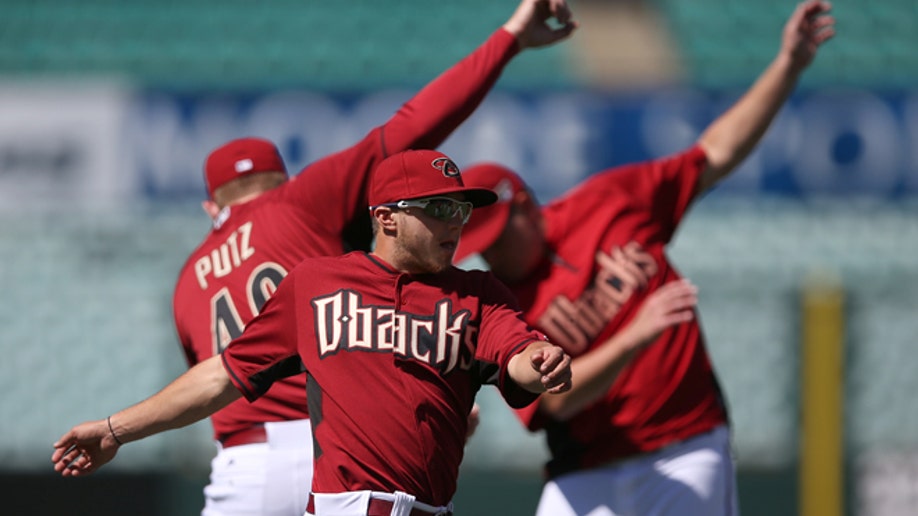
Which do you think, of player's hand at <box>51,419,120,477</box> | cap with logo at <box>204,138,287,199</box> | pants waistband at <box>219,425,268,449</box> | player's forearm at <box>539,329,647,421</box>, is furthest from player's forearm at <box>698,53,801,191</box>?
player's hand at <box>51,419,120,477</box>

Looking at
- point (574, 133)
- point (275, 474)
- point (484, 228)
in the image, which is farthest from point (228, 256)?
point (574, 133)

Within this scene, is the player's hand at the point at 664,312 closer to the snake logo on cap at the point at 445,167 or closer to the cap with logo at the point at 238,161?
the snake logo on cap at the point at 445,167

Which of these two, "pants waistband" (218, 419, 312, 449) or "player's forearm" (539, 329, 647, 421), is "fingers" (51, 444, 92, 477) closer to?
"pants waistband" (218, 419, 312, 449)

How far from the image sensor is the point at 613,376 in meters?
3.47

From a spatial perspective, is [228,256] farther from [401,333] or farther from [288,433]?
[401,333]

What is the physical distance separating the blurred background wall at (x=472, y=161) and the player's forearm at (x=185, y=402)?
3893 millimetres

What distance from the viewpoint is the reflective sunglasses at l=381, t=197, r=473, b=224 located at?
9.42 ft

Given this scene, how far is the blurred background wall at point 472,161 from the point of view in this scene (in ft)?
22.6

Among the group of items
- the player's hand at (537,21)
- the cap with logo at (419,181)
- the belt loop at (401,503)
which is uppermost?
the player's hand at (537,21)

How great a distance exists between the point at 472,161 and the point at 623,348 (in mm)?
6046

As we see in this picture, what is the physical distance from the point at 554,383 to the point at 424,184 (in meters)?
0.56

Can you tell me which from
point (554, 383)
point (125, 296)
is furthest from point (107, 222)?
point (554, 383)

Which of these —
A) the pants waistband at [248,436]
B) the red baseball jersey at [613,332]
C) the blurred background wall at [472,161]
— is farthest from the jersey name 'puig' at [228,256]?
the blurred background wall at [472,161]

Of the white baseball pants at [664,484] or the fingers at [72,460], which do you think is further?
the white baseball pants at [664,484]
